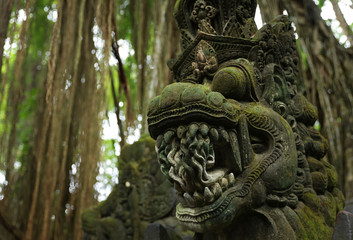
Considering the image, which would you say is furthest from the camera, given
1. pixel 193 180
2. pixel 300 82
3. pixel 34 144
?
pixel 34 144

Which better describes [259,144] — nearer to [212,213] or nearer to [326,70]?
[212,213]

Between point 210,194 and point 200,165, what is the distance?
9 centimetres

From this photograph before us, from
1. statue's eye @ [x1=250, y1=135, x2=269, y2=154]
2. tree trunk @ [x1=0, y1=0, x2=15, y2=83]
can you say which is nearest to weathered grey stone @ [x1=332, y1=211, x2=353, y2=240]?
statue's eye @ [x1=250, y1=135, x2=269, y2=154]

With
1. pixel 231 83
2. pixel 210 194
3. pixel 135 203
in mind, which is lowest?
pixel 210 194

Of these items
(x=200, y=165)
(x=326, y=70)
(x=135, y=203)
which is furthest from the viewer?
(x=326, y=70)

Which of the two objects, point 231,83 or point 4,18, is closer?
point 231,83

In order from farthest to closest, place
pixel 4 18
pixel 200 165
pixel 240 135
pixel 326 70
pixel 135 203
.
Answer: pixel 326 70
pixel 135 203
pixel 4 18
pixel 240 135
pixel 200 165

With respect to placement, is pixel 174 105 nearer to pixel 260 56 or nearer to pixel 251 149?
pixel 251 149

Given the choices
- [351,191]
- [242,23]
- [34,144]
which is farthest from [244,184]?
[34,144]

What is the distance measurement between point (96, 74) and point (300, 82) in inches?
47.3

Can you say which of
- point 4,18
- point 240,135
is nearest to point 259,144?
point 240,135

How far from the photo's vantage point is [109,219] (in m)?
2.21

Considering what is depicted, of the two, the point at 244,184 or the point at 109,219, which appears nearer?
the point at 244,184

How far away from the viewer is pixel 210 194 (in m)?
1.16
